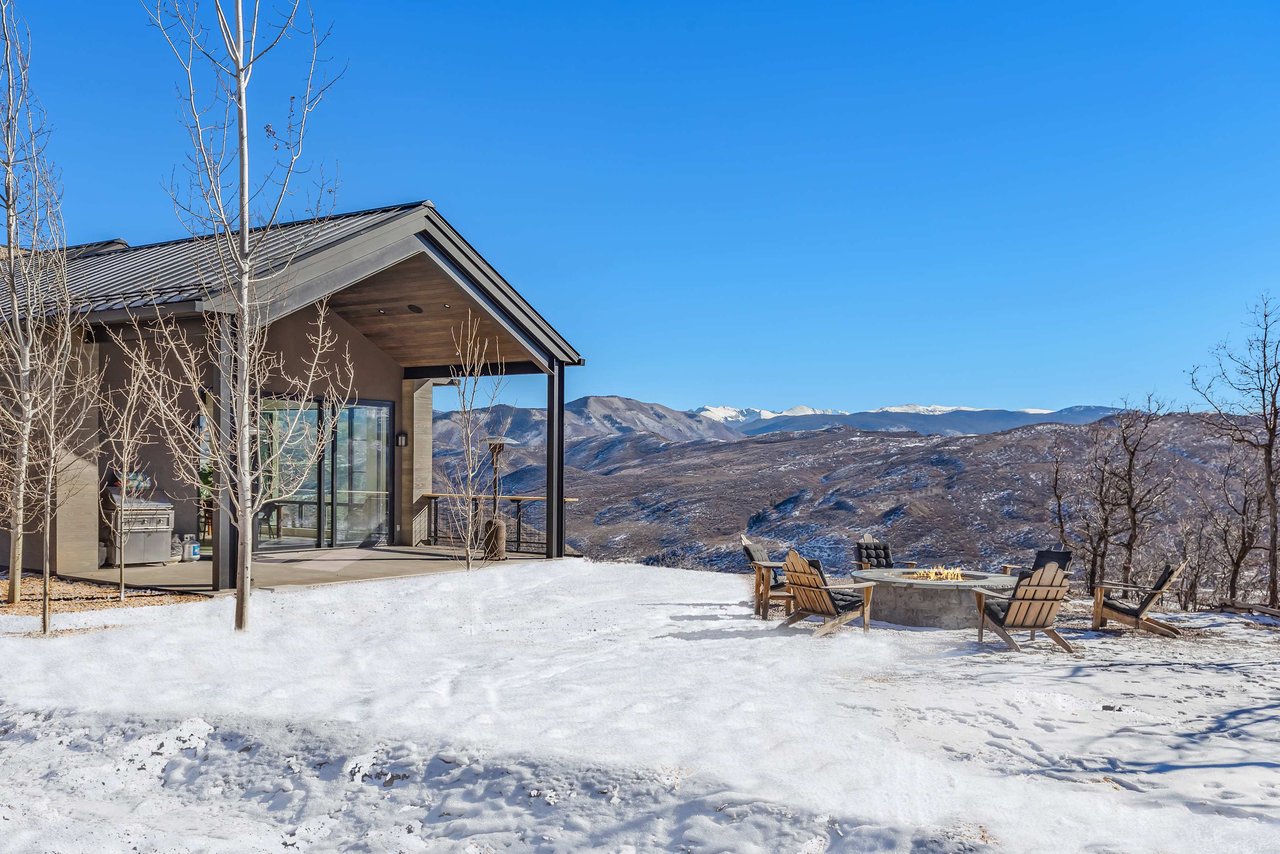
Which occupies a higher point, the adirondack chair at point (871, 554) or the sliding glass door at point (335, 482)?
the sliding glass door at point (335, 482)

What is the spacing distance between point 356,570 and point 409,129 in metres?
5.41

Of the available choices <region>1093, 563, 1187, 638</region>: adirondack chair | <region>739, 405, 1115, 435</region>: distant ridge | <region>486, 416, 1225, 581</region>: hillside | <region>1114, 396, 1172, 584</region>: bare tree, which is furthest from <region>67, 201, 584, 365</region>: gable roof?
<region>739, 405, 1115, 435</region>: distant ridge

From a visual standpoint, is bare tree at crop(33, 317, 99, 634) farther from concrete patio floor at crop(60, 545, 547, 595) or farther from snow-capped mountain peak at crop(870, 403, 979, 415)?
snow-capped mountain peak at crop(870, 403, 979, 415)

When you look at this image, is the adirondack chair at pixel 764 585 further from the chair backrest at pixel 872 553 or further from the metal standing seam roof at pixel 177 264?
the metal standing seam roof at pixel 177 264

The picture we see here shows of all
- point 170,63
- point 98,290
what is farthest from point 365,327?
point 170,63

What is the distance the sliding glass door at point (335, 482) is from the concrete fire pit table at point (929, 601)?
24.6 feet

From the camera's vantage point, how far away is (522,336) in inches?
489

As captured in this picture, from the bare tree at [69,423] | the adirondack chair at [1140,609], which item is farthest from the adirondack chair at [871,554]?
the bare tree at [69,423]

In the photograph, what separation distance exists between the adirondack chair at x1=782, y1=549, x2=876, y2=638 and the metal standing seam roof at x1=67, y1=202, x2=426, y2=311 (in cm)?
527

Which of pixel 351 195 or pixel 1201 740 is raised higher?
pixel 351 195

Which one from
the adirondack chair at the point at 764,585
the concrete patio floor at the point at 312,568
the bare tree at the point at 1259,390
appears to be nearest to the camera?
the adirondack chair at the point at 764,585

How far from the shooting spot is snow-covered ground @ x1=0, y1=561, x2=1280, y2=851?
149 inches

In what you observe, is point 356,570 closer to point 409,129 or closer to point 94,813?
point 409,129

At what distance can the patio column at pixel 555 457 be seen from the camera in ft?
41.4
